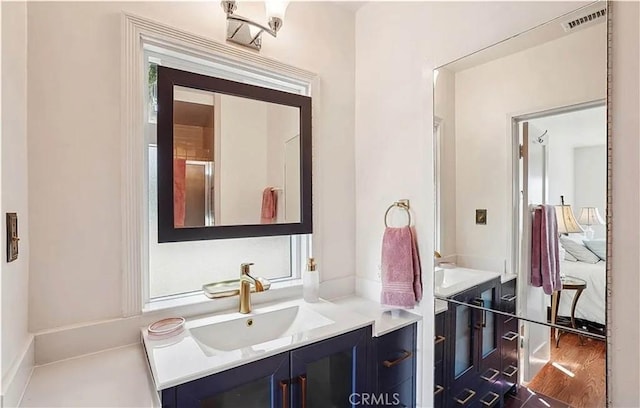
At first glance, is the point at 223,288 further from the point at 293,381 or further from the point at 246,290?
the point at 293,381

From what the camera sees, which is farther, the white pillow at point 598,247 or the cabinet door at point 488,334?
the cabinet door at point 488,334

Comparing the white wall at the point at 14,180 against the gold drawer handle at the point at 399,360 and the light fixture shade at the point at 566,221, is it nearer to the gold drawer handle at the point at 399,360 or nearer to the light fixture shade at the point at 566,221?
the gold drawer handle at the point at 399,360

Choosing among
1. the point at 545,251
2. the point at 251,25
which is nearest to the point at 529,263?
the point at 545,251

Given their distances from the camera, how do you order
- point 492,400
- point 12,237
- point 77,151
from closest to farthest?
point 12,237, point 77,151, point 492,400

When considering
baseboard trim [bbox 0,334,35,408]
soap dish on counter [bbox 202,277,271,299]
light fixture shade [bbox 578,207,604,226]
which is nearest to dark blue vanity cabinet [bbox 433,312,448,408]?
light fixture shade [bbox 578,207,604,226]

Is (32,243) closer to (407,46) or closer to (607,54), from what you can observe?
(407,46)

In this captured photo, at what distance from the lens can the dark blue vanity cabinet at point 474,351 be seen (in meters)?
1.30

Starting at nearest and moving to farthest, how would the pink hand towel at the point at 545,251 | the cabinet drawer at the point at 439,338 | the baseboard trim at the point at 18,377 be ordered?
1. the baseboard trim at the point at 18,377
2. the pink hand towel at the point at 545,251
3. the cabinet drawer at the point at 439,338

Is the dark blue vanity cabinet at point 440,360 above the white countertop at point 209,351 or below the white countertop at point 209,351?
below

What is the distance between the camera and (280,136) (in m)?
1.56

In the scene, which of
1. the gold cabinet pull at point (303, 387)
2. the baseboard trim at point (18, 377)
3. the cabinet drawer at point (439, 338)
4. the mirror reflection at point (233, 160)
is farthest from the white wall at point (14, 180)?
the cabinet drawer at point (439, 338)

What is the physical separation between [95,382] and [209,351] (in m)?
0.36

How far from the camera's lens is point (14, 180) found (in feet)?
2.91

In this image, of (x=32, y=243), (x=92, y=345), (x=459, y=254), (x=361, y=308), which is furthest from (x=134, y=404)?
(x=459, y=254)
